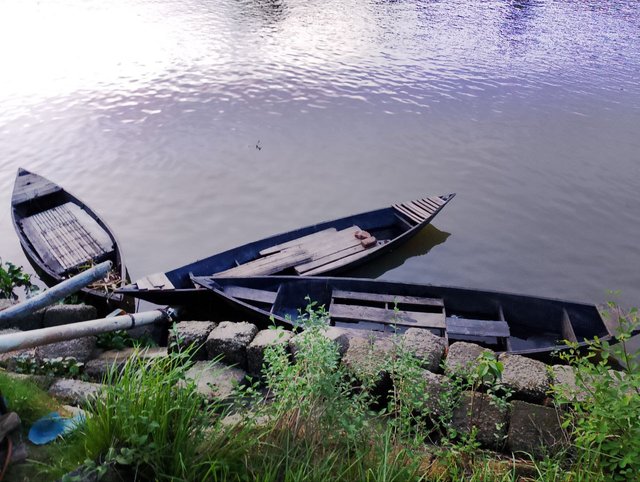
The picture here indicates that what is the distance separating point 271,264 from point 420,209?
10.2 feet

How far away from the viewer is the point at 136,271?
9.13 metres

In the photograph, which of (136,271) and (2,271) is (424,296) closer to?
(136,271)

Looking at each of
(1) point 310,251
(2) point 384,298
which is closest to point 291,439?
(2) point 384,298

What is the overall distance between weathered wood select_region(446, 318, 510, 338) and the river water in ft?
6.17

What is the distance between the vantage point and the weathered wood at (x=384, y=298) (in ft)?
25.5

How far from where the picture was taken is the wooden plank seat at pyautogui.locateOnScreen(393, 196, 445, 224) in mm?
9508

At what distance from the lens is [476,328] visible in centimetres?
732

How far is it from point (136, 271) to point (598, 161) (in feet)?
34.7

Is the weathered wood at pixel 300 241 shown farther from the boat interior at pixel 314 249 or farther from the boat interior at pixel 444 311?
the boat interior at pixel 444 311

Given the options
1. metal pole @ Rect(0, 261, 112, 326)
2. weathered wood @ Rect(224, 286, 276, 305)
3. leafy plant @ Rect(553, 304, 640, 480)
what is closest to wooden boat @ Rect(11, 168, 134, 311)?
metal pole @ Rect(0, 261, 112, 326)

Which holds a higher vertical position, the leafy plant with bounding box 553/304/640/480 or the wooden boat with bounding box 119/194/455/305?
the leafy plant with bounding box 553/304/640/480

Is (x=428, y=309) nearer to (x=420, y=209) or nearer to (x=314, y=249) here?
(x=314, y=249)

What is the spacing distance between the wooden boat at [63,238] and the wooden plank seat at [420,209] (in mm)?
4994

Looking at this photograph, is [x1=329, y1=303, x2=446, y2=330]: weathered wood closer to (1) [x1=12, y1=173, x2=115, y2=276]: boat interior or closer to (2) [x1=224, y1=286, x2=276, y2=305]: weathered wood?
(2) [x1=224, y1=286, x2=276, y2=305]: weathered wood
